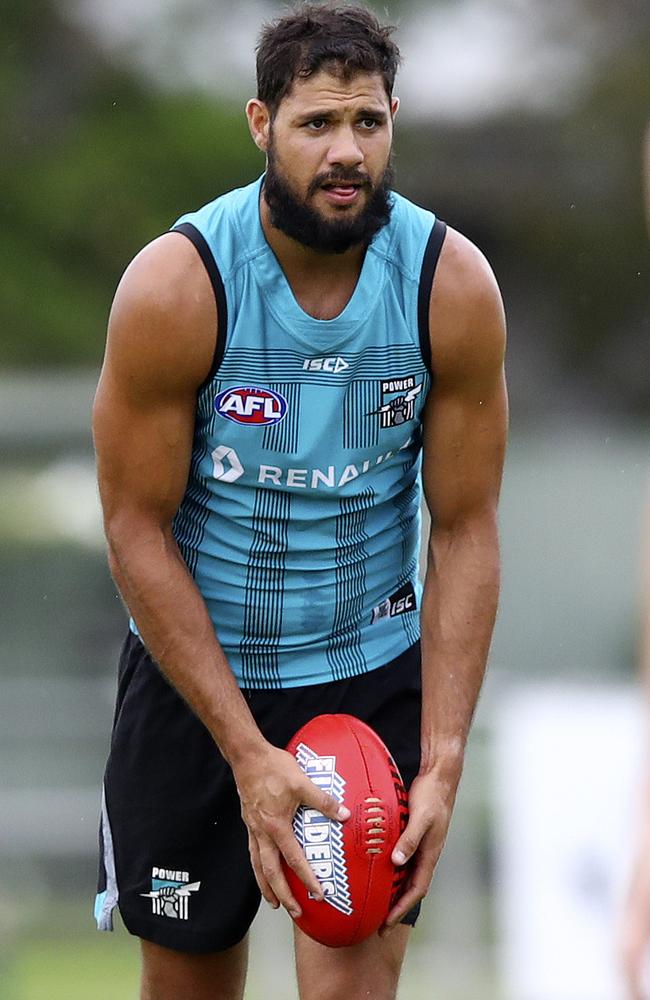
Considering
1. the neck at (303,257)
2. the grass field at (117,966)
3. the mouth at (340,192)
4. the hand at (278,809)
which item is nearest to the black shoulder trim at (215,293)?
the neck at (303,257)

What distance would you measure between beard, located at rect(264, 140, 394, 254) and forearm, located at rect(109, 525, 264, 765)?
0.69 meters

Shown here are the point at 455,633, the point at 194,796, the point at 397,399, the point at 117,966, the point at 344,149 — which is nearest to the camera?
the point at 344,149

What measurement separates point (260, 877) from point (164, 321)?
1.15 meters

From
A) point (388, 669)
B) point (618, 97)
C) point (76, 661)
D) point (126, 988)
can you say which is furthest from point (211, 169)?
point (388, 669)

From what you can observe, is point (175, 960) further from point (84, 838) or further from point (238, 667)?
point (84, 838)

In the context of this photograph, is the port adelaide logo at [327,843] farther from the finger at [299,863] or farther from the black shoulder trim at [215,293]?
the black shoulder trim at [215,293]

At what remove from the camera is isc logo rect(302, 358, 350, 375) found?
4.07 metres

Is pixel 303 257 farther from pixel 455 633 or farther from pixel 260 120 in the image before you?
pixel 455 633

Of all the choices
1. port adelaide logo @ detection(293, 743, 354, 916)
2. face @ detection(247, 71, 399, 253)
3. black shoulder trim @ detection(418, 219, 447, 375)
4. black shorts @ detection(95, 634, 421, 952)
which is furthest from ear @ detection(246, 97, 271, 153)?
port adelaide logo @ detection(293, 743, 354, 916)

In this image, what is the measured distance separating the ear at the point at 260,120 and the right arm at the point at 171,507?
10.9 inches

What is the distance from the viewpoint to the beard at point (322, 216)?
13.0ft

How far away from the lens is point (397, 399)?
4.14 meters

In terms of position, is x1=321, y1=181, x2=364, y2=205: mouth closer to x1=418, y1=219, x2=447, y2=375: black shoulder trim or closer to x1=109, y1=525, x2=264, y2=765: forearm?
x1=418, y1=219, x2=447, y2=375: black shoulder trim

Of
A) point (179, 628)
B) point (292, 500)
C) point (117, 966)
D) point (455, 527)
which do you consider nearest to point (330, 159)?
point (292, 500)
